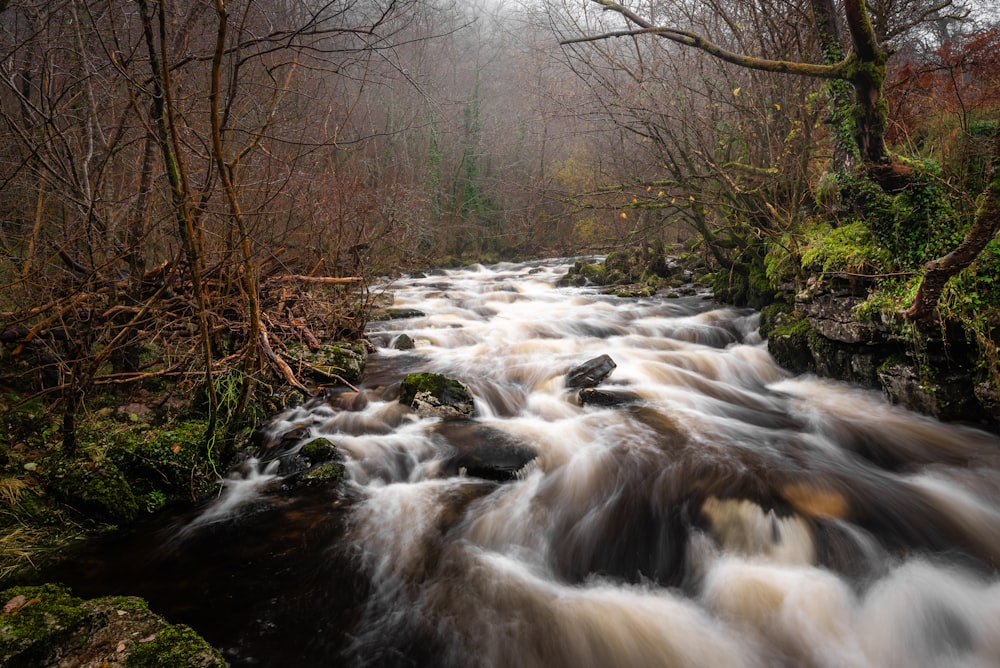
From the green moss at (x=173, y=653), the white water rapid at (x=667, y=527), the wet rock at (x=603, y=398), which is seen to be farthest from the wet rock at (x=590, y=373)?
the green moss at (x=173, y=653)

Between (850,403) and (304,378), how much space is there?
6.33m

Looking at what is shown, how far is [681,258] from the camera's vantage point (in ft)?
47.2

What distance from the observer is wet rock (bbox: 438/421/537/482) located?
4.57 meters

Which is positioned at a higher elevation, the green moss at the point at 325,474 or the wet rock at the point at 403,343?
the wet rock at the point at 403,343

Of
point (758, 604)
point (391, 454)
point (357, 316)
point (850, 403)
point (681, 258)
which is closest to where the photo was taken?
point (758, 604)

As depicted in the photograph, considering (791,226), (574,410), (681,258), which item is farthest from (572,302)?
(574,410)

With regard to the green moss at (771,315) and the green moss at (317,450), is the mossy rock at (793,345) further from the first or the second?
the green moss at (317,450)

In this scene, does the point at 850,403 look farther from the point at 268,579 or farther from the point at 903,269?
the point at 268,579

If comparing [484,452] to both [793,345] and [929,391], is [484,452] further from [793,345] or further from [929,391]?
[793,345]

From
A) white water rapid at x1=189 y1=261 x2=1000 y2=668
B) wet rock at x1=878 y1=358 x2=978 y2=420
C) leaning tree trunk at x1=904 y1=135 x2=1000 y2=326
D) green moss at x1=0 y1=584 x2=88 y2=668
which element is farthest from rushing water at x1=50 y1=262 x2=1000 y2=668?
leaning tree trunk at x1=904 y1=135 x2=1000 y2=326

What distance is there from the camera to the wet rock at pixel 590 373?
257 inches

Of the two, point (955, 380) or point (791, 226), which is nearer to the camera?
point (955, 380)

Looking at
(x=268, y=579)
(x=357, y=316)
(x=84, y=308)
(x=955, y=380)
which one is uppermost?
(x=84, y=308)

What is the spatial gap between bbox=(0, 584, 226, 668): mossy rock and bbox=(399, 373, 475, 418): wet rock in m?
3.63
